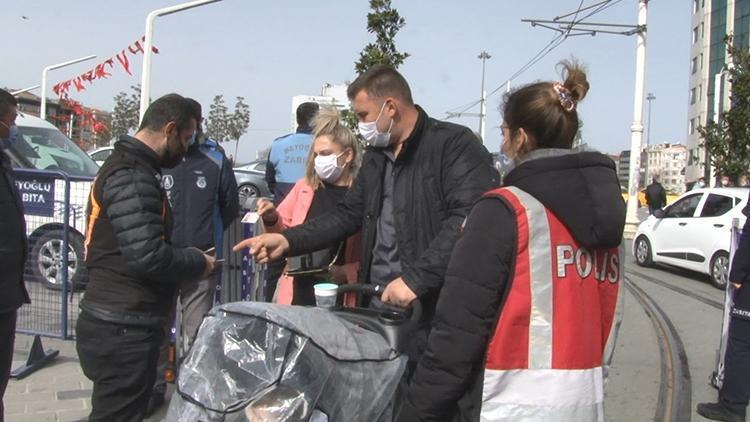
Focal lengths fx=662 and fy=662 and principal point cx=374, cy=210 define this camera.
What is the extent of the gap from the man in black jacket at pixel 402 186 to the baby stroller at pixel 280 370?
662 millimetres

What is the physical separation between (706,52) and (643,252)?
60.6m

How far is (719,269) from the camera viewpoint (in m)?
10.7

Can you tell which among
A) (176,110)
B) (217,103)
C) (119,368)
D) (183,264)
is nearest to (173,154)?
(176,110)

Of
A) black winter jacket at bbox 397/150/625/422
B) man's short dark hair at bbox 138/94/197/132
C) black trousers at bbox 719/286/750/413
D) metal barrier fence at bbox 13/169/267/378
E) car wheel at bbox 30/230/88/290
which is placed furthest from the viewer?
car wheel at bbox 30/230/88/290

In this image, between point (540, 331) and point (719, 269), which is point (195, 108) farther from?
point (719, 269)

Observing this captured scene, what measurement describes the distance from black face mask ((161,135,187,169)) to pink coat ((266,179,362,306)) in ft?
2.50

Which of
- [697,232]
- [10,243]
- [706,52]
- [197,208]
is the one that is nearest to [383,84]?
[10,243]

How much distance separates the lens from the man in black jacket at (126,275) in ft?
9.06

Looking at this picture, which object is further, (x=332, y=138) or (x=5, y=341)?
(x=332, y=138)

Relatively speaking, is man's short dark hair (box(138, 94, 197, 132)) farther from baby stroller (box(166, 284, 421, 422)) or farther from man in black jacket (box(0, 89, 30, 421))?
baby stroller (box(166, 284, 421, 422))

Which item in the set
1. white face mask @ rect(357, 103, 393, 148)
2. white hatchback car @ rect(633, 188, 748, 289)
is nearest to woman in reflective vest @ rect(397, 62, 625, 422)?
white face mask @ rect(357, 103, 393, 148)

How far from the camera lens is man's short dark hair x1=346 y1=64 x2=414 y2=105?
2.86 metres

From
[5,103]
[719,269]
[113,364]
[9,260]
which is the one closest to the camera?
[113,364]

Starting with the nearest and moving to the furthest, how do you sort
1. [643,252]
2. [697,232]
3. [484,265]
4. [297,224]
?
[484,265]
[297,224]
[697,232]
[643,252]
